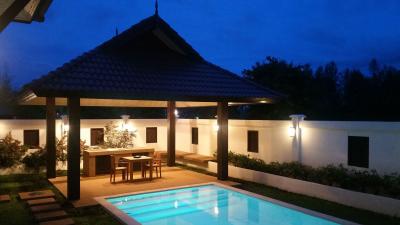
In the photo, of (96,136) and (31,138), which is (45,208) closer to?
(31,138)

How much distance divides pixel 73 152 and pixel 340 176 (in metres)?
7.91

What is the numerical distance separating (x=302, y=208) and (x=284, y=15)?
9501cm

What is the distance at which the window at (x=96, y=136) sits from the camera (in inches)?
666

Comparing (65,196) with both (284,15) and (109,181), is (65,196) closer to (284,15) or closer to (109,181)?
Result: (109,181)

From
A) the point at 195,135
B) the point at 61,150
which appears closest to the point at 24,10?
the point at 61,150

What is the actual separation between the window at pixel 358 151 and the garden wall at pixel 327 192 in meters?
1.68

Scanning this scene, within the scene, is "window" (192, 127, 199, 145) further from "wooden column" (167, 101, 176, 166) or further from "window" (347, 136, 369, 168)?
"window" (347, 136, 369, 168)

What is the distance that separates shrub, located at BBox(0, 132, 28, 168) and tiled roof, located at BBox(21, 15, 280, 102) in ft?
19.3

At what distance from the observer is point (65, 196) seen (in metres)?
9.79

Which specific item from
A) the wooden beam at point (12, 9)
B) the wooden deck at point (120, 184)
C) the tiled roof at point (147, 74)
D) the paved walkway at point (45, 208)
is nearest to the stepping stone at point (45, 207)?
the paved walkway at point (45, 208)

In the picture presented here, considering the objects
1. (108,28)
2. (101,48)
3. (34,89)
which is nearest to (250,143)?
(101,48)

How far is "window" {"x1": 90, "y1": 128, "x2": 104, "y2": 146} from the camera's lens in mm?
16922

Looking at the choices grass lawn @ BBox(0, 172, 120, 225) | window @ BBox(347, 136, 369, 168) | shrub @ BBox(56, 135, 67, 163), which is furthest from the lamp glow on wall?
window @ BBox(347, 136, 369, 168)

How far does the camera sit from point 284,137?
13102mm
